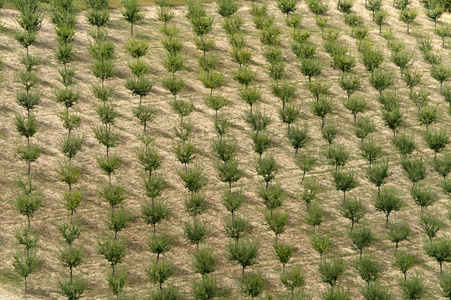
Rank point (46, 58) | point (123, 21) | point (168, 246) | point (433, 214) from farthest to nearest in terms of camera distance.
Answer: point (123, 21) < point (46, 58) < point (433, 214) < point (168, 246)

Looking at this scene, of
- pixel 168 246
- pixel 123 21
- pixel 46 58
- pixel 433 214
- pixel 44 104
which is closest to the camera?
pixel 168 246

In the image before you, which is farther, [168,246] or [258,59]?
[258,59]

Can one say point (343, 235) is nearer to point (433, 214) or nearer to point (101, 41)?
point (433, 214)

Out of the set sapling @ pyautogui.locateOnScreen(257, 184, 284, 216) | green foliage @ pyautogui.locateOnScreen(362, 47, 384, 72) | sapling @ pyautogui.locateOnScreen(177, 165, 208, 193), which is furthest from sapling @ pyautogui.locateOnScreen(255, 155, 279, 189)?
green foliage @ pyautogui.locateOnScreen(362, 47, 384, 72)

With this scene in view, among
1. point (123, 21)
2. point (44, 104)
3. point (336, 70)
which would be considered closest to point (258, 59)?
point (336, 70)

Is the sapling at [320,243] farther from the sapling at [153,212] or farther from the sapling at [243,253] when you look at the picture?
the sapling at [153,212]

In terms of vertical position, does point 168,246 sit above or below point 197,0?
below

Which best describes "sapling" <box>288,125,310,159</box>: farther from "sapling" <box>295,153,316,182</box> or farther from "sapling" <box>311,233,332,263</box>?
"sapling" <box>311,233,332,263</box>
